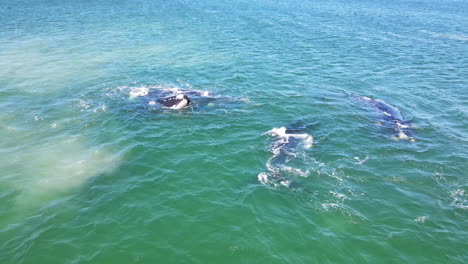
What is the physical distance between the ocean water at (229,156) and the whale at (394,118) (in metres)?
0.68

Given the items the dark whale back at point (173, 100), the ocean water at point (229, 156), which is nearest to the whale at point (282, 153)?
the ocean water at point (229, 156)

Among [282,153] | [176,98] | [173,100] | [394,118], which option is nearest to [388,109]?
[394,118]

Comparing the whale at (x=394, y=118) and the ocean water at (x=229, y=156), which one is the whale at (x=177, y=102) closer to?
the ocean water at (x=229, y=156)

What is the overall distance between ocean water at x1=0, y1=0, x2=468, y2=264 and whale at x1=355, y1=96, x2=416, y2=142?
0.68 m

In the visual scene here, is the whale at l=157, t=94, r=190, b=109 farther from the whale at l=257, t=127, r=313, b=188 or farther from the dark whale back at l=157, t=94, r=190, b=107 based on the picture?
the whale at l=257, t=127, r=313, b=188

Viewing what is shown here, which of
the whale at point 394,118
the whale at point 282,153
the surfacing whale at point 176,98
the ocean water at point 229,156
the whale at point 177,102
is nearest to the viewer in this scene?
the ocean water at point 229,156

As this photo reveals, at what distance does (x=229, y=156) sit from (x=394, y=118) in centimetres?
1779

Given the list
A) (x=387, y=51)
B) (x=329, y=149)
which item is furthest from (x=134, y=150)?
(x=387, y=51)

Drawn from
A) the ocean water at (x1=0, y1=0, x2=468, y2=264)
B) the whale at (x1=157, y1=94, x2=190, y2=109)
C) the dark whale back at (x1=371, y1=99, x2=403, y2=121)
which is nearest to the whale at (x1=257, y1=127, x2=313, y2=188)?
the ocean water at (x1=0, y1=0, x2=468, y2=264)

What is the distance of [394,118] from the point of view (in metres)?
31.6

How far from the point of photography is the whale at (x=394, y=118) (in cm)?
2875

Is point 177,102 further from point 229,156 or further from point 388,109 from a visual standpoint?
point 388,109

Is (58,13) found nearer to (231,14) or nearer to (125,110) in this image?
(231,14)

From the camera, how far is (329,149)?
2650 cm
